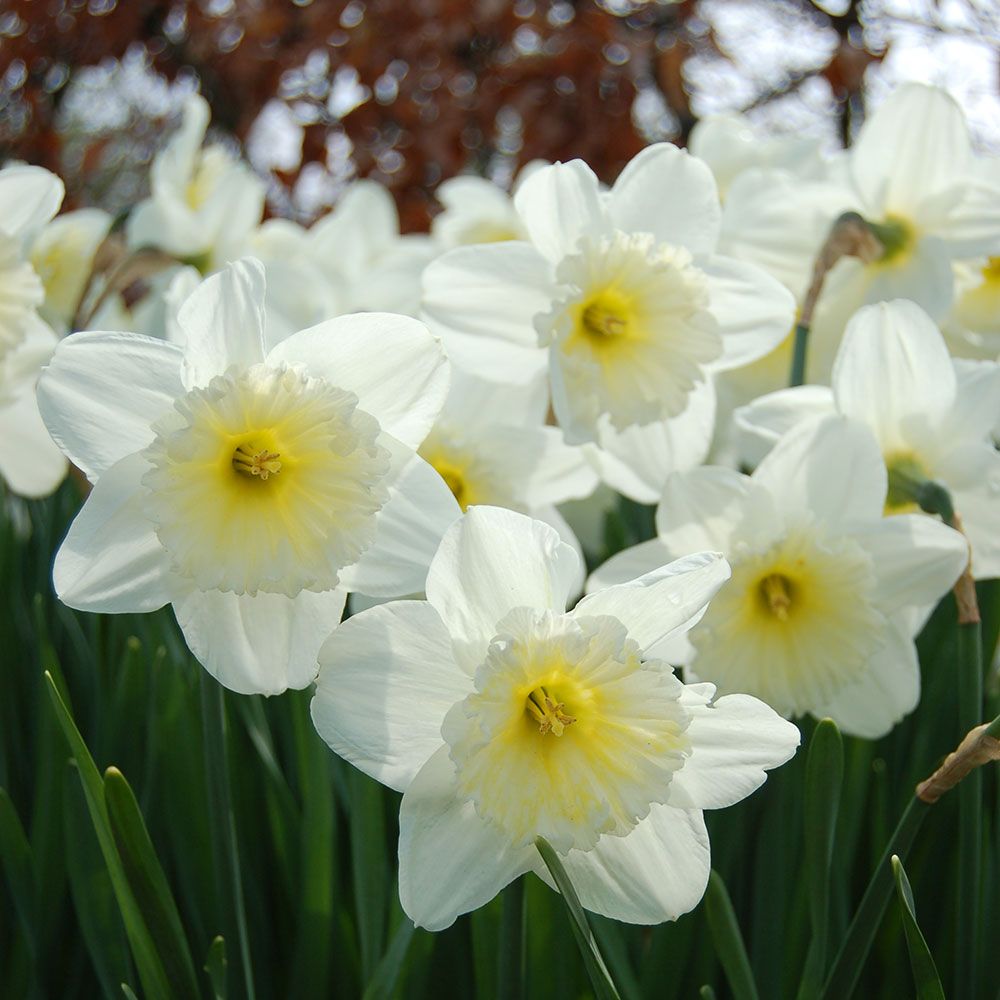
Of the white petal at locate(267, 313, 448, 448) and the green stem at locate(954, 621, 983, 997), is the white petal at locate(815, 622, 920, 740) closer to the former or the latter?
the green stem at locate(954, 621, 983, 997)

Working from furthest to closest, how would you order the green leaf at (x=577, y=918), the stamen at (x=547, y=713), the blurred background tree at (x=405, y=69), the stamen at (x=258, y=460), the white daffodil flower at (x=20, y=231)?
1. the blurred background tree at (x=405, y=69)
2. the white daffodil flower at (x=20, y=231)
3. the stamen at (x=258, y=460)
4. the stamen at (x=547, y=713)
5. the green leaf at (x=577, y=918)

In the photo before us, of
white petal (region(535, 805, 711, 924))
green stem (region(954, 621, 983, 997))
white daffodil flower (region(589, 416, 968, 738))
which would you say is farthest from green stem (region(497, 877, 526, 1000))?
green stem (region(954, 621, 983, 997))

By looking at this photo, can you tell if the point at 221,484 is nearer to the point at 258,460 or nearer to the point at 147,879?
the point at 258,460

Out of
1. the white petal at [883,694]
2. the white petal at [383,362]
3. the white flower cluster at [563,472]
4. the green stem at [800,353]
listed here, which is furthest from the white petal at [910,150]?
the white petal at [383,362]

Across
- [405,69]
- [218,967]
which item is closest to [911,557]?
[218,967]

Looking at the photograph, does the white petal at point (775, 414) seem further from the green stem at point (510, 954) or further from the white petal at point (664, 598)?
the green stem at point (510, 954)

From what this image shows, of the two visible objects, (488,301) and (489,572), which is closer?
(489,572)

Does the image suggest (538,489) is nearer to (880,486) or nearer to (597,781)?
(880,486)
